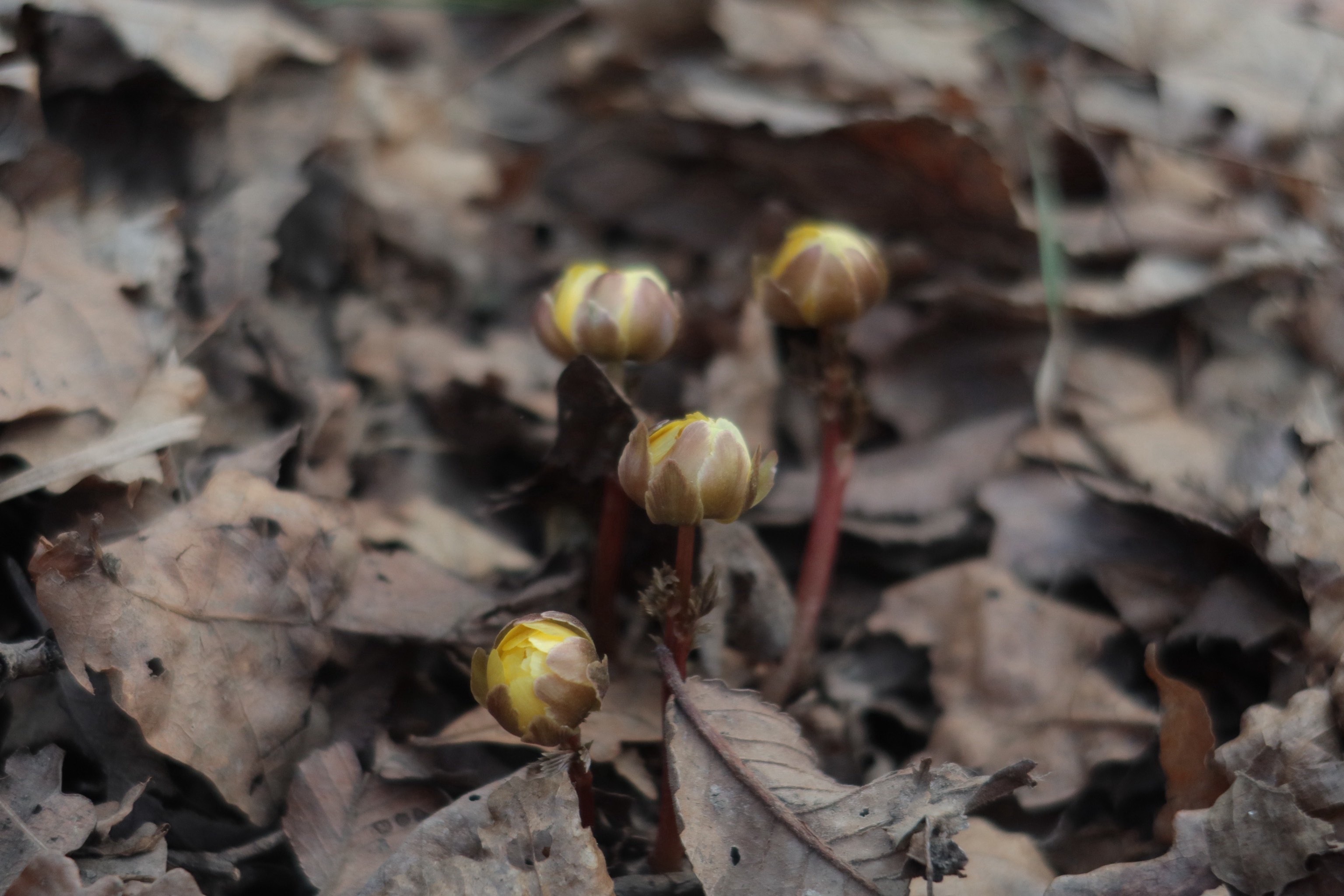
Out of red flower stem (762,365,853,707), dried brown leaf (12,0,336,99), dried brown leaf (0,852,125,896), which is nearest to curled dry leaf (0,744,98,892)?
dried brown leaf (0,852,125,896)

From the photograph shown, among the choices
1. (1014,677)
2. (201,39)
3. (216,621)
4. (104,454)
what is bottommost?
(1014,677)

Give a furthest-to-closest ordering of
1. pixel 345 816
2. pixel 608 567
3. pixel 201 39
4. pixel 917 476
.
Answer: pixel 201 39 → pixel 917 476 → pixel 608 567 → pixel 345 816

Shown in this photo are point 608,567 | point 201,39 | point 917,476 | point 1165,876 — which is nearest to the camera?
point 1165,876

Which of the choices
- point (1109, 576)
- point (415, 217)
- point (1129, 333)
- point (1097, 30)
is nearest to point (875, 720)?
point (1109, 576)

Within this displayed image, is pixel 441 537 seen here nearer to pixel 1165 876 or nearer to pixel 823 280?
pixel 823 280

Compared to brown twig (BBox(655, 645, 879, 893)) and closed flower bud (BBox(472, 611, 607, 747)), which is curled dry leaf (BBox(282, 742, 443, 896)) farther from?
brown twig (BBox(655, 645, 879, 893))

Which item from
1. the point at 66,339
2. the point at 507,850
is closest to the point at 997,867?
the point at 507,850

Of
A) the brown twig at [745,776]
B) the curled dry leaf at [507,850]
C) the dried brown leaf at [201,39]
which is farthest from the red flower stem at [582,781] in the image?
the dried brown leaf at [201,39]
